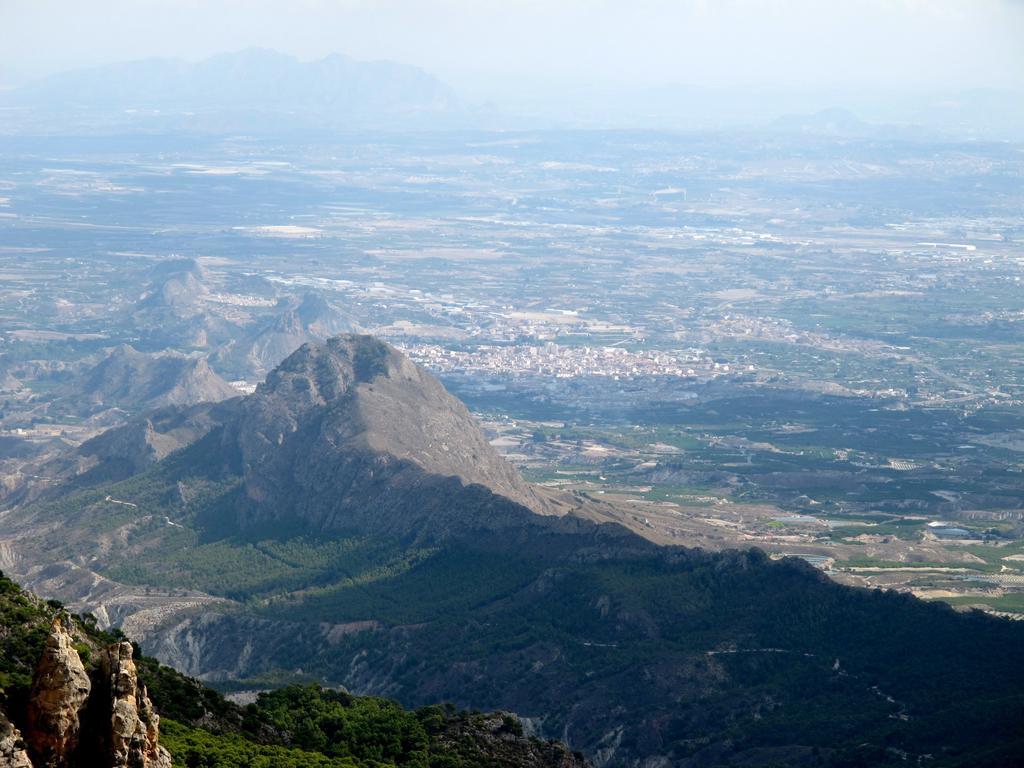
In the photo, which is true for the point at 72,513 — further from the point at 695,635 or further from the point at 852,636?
the point at 852,636

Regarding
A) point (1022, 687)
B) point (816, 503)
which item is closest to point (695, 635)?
point (1022, 687)

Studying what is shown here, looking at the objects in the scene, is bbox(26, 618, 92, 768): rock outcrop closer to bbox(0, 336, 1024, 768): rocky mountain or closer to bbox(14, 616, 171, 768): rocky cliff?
bbox(14, 616, 171, 768): rocky cliff

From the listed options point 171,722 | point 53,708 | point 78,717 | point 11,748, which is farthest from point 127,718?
point 171,722

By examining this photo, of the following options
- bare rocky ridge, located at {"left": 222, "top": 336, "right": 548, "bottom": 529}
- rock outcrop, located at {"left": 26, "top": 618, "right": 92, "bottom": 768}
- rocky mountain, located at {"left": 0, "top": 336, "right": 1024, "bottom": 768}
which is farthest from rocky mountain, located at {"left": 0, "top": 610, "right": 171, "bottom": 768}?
bare rocky ridge, located at {"left": 222, "top": 336, "right": 548, "bottom": 529}

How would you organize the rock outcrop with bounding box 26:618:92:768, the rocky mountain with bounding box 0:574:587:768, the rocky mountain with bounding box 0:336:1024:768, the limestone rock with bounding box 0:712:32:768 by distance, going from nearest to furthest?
the limestone rock with bounding box 0:712:32:768
the rock outcrop with bounding box 26:618:92:768
the rocky mountain with bounding box 0:574:587:768
the rocky mountain with bounding box 0:336:1024:768

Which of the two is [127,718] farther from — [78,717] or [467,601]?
[467,601]
